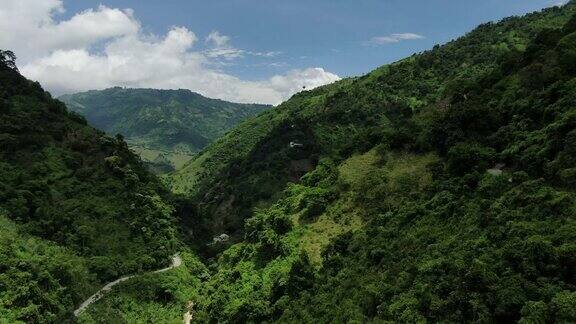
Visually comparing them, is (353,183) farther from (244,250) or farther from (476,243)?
(476,243)

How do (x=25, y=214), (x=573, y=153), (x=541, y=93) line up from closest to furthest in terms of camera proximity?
(x=573, y=153) < (x=541, y=93) < (x=25, y=214)

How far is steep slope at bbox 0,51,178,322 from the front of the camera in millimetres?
64062

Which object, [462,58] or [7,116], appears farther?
[462,58]

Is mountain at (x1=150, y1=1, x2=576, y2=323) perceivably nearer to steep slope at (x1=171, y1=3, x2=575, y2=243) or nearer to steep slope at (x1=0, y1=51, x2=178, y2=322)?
steep slope at (x1=0, y1=51, x2=178, y2=322)

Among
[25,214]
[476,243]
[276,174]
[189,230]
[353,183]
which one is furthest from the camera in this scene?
[276,174]

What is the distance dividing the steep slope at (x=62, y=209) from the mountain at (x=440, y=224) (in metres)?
8.53

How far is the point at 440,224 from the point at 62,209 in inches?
2387

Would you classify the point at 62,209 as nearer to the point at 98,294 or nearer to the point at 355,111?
the point at 98,294

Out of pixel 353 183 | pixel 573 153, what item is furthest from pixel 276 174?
pixel 573 153

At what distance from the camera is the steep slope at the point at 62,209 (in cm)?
6406

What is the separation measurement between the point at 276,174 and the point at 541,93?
78.5 m

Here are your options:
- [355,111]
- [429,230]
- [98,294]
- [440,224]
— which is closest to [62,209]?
[98,294]

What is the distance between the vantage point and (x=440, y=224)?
49.4 meters

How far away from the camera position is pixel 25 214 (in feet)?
248
